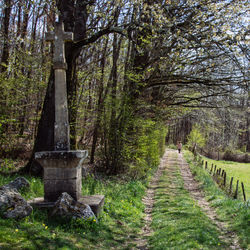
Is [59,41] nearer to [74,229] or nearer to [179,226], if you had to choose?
[74,229]

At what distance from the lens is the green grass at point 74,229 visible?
4023 mm

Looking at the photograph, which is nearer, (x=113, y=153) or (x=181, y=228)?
(x=181, y=228)

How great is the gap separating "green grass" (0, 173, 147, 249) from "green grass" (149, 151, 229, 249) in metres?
0.55

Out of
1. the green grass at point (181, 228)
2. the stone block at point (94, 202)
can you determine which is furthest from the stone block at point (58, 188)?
the green grass at point (181, 228)

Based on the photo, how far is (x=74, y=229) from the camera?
5.00 metres

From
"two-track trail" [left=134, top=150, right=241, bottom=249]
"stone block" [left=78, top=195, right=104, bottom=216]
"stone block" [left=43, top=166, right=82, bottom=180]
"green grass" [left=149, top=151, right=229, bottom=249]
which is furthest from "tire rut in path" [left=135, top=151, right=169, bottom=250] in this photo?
"stone block" [left=43, top=166, right=82, bottom=180]

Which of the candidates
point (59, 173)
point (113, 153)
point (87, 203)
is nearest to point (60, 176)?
point (59, 173)

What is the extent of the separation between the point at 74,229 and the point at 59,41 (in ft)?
13.2

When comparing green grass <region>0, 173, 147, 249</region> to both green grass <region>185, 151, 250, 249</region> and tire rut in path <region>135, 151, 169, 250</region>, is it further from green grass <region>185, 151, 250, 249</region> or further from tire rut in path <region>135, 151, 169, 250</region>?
green grass <region>185, 151, 250, 249</region>

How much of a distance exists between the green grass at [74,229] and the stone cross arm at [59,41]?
312 centimetres

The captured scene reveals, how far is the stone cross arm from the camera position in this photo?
5.83 meters

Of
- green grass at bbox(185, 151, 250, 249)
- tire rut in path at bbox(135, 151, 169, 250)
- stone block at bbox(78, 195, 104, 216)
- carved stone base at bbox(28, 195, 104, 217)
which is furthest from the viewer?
green grass at bbox(185, 151, 250, 249)

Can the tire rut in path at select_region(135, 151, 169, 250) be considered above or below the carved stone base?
below

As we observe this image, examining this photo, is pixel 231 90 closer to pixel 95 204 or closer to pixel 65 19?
pixel 65 19
